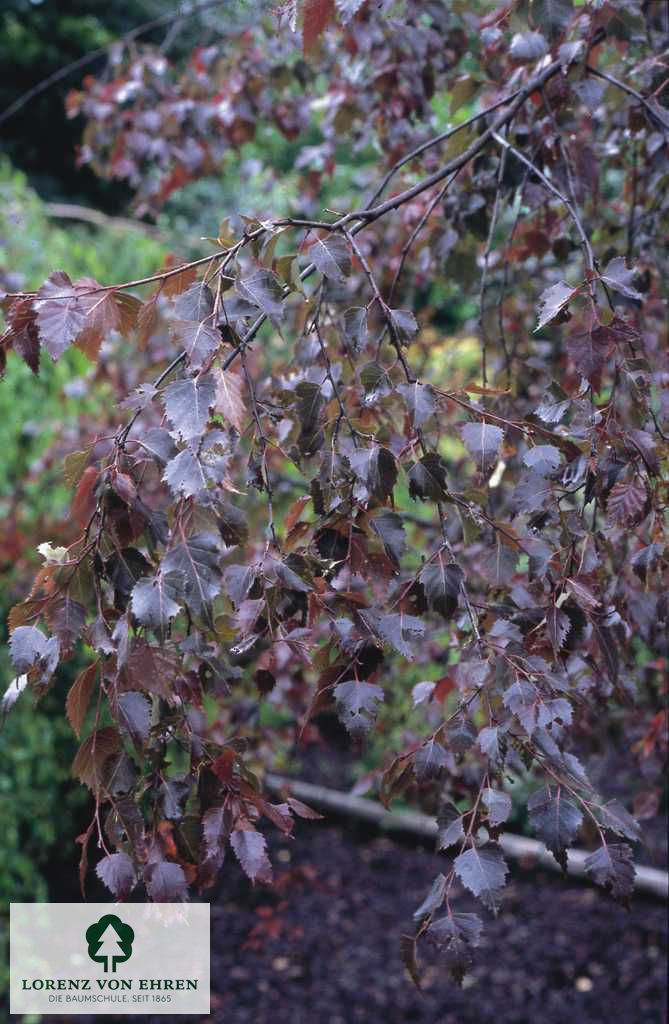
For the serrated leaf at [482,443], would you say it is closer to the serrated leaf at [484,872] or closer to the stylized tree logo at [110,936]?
the serrated leaf at [484,872]

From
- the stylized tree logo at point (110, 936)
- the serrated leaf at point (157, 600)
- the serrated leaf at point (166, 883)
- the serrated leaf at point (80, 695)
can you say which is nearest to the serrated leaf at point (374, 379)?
the serrated leaf at point (157, 600)

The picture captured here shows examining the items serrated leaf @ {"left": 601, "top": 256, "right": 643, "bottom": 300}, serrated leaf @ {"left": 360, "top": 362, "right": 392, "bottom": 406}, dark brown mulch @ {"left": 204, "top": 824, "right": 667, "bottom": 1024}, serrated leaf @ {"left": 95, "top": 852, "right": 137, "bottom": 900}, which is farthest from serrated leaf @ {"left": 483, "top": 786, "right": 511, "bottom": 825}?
dark brown mulch @ {"left": 204, "top": 824, "right": 667, "bottom": 1024}

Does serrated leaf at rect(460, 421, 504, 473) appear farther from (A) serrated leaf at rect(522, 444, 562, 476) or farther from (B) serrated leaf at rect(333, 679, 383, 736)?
(B) serrated leaf at rect(333, 679, 383, 736)

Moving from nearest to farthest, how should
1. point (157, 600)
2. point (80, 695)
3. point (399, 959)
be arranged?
point (157, 600)
point (80, 695)
point (399, 959)

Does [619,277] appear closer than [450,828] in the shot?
No

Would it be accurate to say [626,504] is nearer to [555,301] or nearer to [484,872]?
[555,301]

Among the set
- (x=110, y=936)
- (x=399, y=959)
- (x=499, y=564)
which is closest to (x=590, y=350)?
(x=499, y=564)

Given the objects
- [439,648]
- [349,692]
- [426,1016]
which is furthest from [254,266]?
[426,1016]
